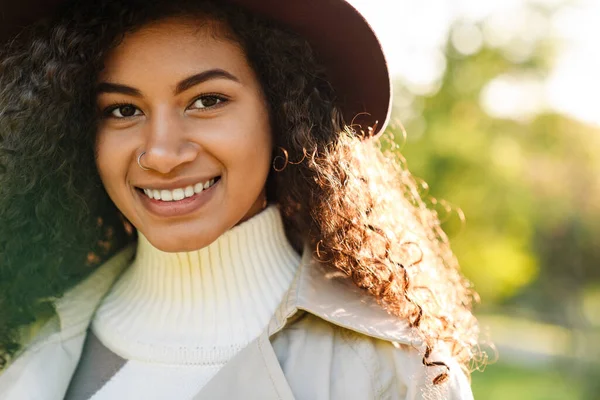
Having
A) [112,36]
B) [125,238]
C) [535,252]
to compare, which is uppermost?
[535,252]

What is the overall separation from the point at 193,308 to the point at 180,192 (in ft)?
1.21

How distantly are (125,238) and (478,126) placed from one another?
11535mm

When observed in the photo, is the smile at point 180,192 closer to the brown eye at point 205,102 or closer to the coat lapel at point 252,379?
the brown eye at point 205,102

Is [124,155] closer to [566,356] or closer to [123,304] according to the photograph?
[123,304]

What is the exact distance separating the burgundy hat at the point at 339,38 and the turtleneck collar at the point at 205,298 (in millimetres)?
414

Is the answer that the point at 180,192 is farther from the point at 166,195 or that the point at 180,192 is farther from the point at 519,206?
the point at 519,206

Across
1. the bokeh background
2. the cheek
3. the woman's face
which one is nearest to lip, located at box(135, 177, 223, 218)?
the woman's face

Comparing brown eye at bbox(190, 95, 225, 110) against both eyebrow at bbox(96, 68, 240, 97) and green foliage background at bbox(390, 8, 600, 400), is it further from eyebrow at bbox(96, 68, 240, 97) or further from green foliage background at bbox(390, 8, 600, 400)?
green foliage background at bbox(390, 8, 600, 400)

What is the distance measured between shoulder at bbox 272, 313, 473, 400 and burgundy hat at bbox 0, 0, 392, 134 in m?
0.64

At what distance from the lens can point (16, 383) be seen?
222cm

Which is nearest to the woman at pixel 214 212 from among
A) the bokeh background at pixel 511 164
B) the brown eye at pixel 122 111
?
the brown eye at pixel 122 111

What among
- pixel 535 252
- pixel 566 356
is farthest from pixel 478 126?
pixel 535 252

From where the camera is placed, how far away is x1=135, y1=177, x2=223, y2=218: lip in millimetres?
2119

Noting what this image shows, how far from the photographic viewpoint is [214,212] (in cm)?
214
